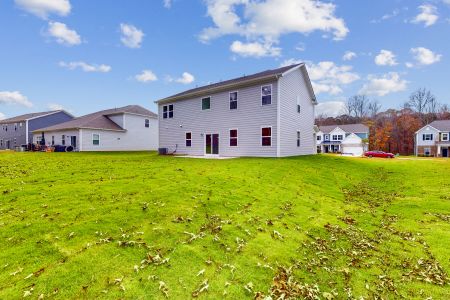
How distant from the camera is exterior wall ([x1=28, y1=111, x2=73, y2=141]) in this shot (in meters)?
42.6

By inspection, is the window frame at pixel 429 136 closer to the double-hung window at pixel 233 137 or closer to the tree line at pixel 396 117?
Answer: the tree line at pixel 396 117

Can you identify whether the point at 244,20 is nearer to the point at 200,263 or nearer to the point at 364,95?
the point at 200,263

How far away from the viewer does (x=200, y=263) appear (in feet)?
14.3

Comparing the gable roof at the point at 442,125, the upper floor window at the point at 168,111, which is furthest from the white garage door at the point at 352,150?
the upper floor window at the point at 168,111

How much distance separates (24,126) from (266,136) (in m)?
44.4

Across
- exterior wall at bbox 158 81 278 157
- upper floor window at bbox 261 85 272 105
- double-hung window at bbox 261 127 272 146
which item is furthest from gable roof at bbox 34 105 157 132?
double-hung window at bbox 261 127 272 146

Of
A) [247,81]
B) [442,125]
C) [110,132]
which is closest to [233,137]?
[247,81]

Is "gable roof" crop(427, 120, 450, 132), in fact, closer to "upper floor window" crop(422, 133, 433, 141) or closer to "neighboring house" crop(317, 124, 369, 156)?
"upper floor window" crop(422, 133, 433, 141)

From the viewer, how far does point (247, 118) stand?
20.4 metres

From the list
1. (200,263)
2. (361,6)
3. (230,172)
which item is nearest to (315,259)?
(200,263)

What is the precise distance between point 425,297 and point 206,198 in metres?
5.29

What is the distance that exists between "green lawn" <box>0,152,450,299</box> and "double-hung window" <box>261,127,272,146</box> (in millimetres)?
10045

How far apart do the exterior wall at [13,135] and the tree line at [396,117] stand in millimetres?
73282

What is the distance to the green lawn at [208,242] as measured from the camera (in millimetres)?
3814
